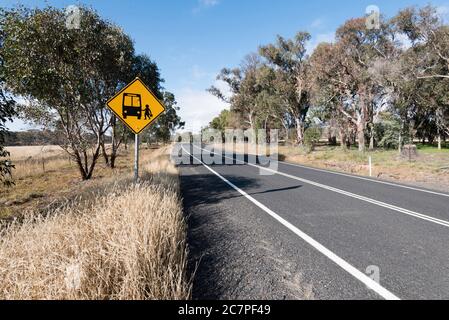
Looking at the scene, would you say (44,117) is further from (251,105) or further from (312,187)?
(251,105)

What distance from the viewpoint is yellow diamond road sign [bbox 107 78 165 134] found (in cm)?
718

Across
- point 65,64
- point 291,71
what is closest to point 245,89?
point 291,71

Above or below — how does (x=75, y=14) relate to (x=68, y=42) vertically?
above

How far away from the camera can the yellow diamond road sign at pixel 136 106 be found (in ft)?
23.6

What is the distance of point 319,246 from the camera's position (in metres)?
4.50

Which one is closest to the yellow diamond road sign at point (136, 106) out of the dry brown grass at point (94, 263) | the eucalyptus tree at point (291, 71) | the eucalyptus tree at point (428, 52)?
the dry brown grass at point (94, 263)

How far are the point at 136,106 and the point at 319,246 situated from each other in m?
5.65

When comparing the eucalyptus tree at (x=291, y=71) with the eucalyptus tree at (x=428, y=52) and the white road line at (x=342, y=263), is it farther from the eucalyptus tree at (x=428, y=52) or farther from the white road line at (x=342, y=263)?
the white road line at (x=342, y=263)

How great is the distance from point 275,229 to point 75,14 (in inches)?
503

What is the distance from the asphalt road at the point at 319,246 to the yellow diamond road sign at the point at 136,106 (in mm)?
2602

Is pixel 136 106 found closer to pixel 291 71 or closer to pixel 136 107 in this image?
pixel 136 107
